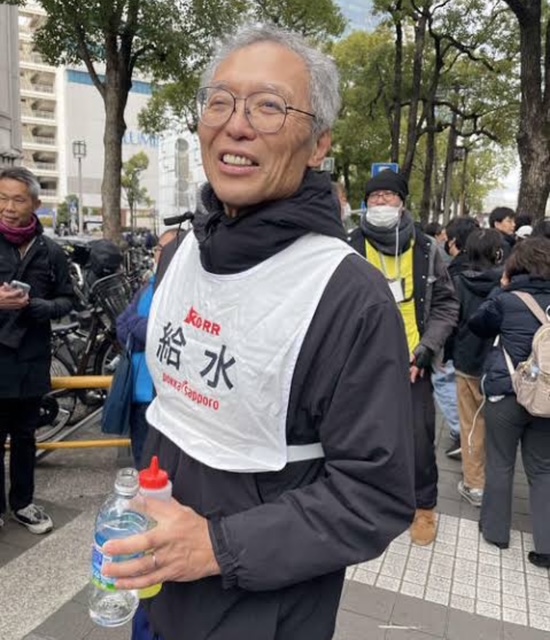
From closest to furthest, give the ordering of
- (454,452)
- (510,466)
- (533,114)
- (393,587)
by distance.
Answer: (393,587)
(510,466)
(454,452)
(533,114)

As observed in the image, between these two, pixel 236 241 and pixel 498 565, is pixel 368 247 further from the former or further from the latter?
pixel 236 241

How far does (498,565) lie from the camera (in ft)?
11.7

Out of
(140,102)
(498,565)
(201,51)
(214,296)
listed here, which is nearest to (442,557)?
(498,565)

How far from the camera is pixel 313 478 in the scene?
3.95 feet

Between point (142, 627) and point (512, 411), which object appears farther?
point (512, 411)

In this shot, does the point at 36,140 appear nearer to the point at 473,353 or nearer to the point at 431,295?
the point at 473,353

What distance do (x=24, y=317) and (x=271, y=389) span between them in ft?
8.59

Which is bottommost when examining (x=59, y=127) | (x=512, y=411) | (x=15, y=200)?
(x=512, y=411)

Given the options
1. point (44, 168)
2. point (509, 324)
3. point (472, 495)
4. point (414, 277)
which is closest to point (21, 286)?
point (414, 277)

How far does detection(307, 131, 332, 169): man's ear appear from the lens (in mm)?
1327

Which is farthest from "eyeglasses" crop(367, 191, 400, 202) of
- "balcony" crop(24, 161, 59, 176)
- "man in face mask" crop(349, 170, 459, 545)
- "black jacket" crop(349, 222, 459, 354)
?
"balcony" crop(24, 161, 59, 176)

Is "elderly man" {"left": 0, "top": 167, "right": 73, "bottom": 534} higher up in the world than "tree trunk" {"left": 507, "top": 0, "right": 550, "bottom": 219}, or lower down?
lower down

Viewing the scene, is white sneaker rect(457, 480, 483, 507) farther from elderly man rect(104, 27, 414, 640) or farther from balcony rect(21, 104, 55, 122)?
balcony rect(21, 104, 55, 122)

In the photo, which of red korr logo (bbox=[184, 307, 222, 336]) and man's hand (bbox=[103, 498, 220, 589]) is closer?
man's hand (bbox=[103, 498, 220, 589])
